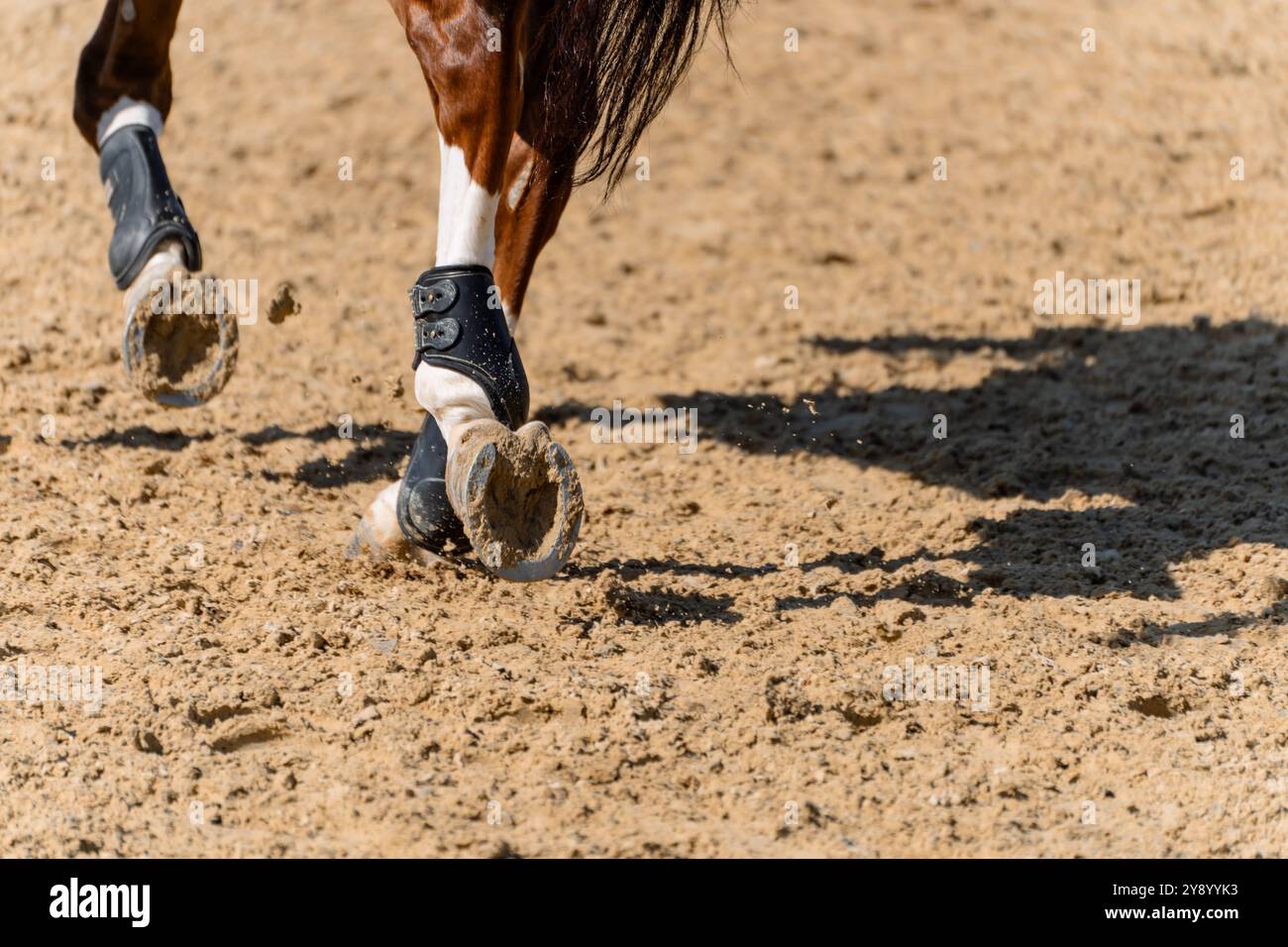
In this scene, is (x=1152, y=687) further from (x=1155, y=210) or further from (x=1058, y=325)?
(x=1155, y=210)

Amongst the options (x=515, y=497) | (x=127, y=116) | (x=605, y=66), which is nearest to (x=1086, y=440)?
(x=605, y=66)

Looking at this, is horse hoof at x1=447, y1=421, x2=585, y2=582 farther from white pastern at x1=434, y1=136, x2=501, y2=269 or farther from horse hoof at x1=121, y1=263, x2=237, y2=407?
horse hoof at x1=121, y1=263, x2=237, y2=407

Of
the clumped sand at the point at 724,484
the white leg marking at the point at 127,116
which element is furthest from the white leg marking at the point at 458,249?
the white leg marking at the point at 127,116

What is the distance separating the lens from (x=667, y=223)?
5.51 meters

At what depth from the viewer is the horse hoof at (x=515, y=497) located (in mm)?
2438

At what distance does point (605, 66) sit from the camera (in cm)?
281

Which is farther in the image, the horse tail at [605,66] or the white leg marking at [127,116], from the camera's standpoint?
the white leg marking at [127,116]

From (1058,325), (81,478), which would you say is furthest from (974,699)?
(1058,325)

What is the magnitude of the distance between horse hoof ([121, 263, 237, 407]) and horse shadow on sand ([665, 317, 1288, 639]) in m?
Result: 1.28

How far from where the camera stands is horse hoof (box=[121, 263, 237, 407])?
2920mm

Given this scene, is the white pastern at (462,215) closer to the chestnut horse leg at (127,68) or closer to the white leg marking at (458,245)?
the white leg marking at (458,245)

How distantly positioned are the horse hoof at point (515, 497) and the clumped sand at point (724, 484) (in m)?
0.17

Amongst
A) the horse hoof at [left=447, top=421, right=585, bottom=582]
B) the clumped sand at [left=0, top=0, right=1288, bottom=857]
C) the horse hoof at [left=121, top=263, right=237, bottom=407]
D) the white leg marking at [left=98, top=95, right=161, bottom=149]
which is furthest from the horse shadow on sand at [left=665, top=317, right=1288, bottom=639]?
the white leg marking at [left=98, top=95, right=161, bottom=149]

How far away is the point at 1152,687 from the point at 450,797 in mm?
1229
